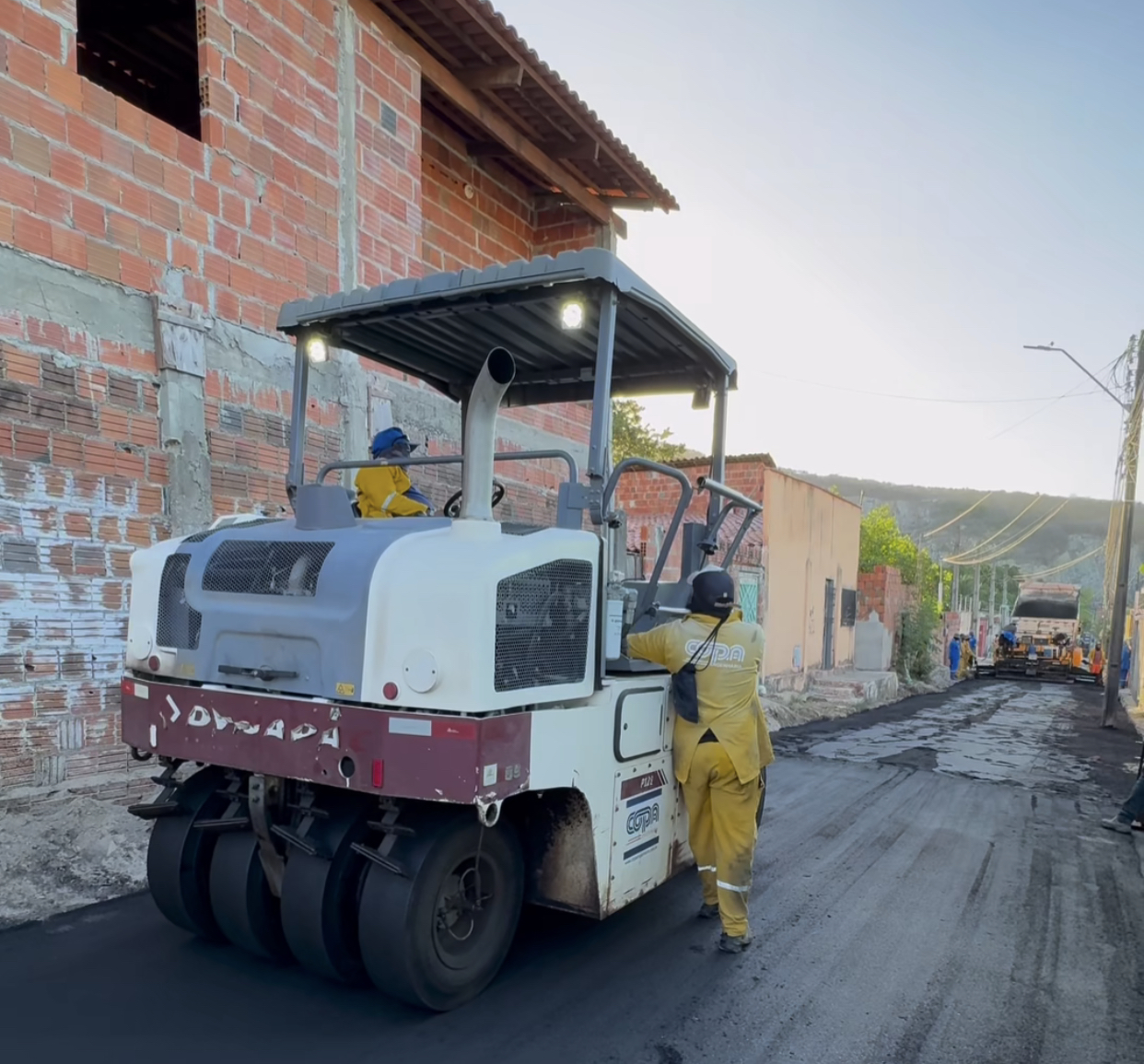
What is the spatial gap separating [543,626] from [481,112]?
7.00m

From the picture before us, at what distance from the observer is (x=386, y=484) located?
14.3 feet

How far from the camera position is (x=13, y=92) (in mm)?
4836

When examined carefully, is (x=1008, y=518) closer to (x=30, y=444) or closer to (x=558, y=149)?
(x=558, y=149)

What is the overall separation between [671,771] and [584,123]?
7.18m

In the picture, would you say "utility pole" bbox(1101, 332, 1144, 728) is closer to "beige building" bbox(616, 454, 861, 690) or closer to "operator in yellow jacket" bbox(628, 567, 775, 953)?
"beige building" bbox(616, 454, 861, 690)

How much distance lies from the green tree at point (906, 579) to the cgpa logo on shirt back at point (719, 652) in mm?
18660

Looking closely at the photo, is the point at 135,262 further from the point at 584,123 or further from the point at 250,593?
the point at 584,123

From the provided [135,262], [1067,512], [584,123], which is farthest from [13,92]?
[1067,512]

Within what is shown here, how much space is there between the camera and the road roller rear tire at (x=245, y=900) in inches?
138

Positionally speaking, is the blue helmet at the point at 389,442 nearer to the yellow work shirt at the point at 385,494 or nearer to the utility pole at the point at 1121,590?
the yellow work shirt at the point at 385,494

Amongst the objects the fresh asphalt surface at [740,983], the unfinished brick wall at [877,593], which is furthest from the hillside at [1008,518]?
the fresh asphalt surface at [740,983]

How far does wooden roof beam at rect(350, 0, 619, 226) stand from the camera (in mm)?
7566

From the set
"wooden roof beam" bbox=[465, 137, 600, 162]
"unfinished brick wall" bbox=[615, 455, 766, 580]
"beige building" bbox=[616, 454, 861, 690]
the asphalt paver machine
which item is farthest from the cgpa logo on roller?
"unfinished brick wall" bbox=[615, 455, 766, 580]

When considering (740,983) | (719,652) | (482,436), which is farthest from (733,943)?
(482,436)
